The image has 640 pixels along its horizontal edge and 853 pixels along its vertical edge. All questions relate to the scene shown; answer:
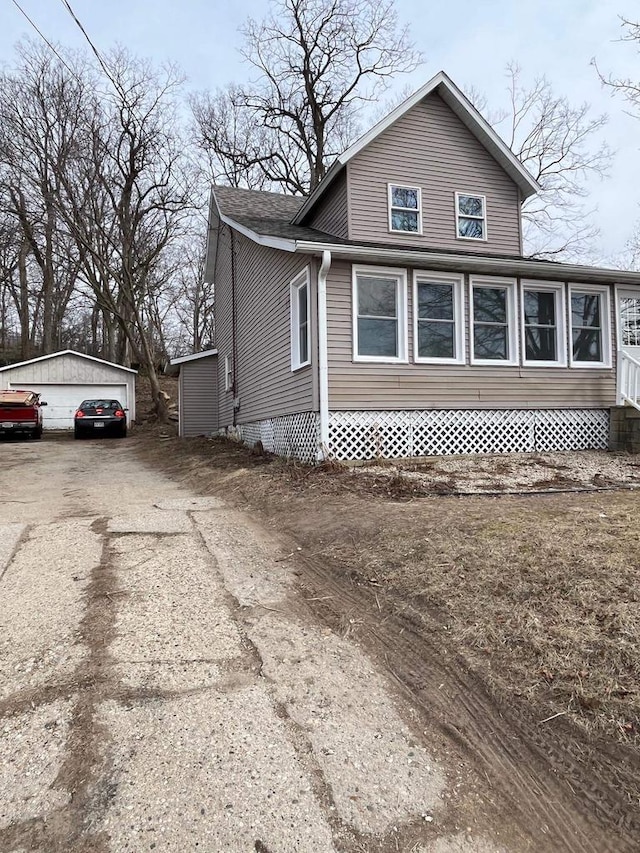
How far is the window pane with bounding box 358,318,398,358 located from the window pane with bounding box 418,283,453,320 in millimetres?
683

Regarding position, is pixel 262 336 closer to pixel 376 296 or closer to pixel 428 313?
pixel 376 296

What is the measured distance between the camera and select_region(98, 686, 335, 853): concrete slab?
1.70 meters

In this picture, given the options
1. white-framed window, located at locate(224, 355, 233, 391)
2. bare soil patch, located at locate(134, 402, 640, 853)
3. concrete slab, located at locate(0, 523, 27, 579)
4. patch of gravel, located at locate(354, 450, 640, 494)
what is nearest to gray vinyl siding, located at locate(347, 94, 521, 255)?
patch of gravel, located at locate(354, 450, 640, 494)

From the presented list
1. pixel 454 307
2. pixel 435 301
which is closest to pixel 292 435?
pixel 435 301

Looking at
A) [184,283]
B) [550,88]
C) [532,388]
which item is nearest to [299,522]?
[532,388]

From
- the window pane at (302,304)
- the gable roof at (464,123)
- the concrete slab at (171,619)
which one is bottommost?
the concrete slab at (171,619)

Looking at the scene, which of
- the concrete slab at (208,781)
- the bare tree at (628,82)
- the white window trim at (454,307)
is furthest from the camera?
the bare tree at (628,82)

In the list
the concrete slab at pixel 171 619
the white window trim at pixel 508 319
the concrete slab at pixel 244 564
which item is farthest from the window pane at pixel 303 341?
the concrete slab at pixel 171 619

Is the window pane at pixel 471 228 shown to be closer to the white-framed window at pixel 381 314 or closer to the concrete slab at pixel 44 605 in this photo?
the white-framed window at pixel 381 314

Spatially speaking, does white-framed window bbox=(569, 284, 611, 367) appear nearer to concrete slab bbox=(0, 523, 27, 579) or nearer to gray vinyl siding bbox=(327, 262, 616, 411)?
gray vinyl siding bbox=(327, 262, 616, 411)

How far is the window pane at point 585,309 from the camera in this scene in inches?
409

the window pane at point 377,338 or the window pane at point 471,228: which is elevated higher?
the window pane at point 471,228

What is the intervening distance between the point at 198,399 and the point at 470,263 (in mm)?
11136

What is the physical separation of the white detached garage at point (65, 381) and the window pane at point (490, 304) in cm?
1657
